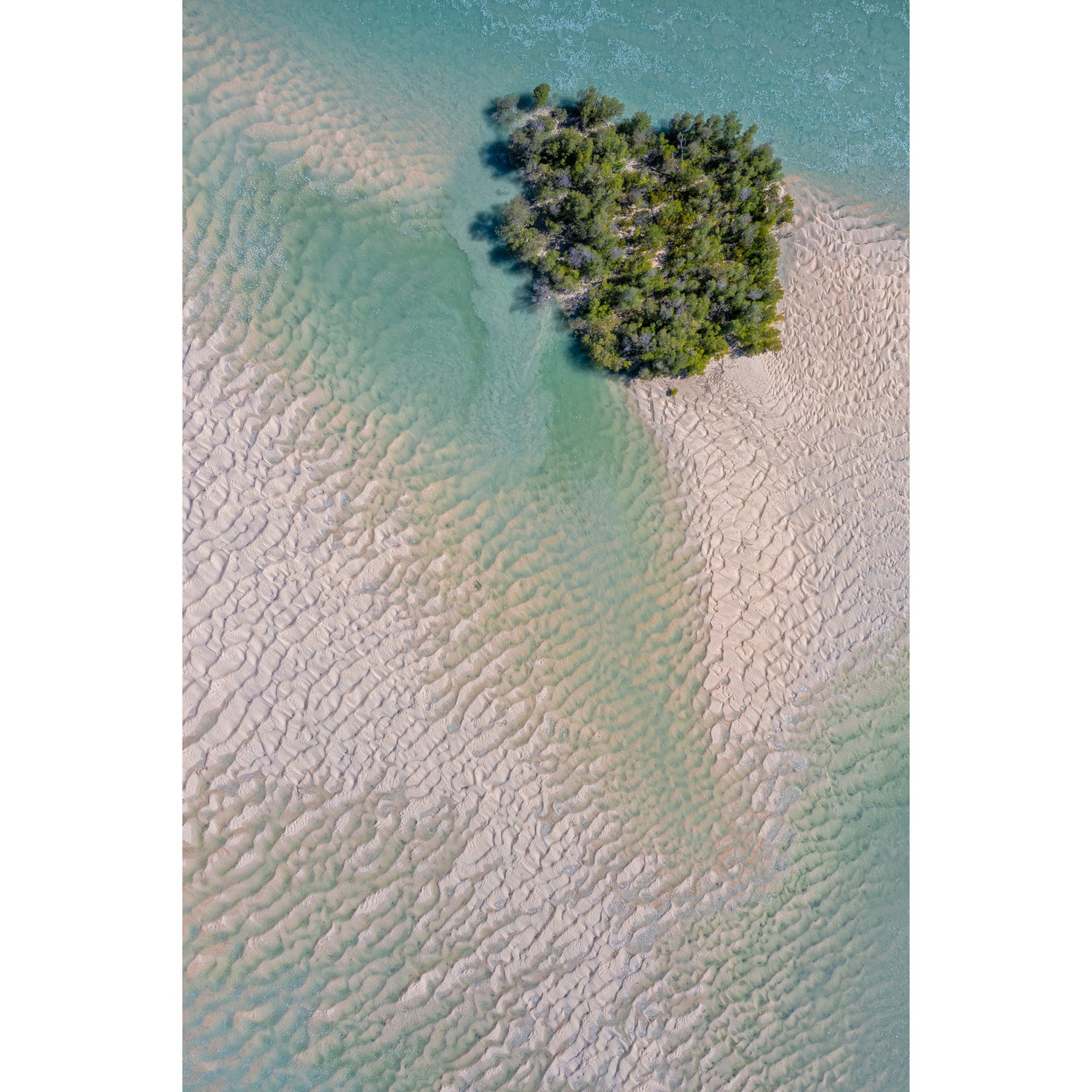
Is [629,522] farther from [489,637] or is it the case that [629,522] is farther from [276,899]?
[276,899]

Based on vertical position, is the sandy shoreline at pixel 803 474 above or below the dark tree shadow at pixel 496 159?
below

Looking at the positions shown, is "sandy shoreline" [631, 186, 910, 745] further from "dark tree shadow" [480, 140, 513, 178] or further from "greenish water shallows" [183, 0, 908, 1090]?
"dark tree shadow" [480, 140, 513, 178]

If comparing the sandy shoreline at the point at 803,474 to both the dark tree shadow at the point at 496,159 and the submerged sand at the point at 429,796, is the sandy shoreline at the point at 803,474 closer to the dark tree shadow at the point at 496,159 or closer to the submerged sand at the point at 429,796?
the submerged sand at the point at 429,796

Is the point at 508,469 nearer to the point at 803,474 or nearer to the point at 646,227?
the point at 646,227

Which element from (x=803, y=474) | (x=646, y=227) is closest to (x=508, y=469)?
(x=646, y=227)

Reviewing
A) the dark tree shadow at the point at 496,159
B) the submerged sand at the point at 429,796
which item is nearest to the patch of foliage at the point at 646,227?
the dark tree shadow at the point at 496,159

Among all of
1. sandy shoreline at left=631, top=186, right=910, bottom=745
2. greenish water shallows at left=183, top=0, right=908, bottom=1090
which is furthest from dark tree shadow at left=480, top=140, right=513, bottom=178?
sandy shoreline at left=631, top=186, right=910, bottom=745

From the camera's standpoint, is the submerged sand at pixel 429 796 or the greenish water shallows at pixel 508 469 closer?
the submerged sand at pixel 429 796
